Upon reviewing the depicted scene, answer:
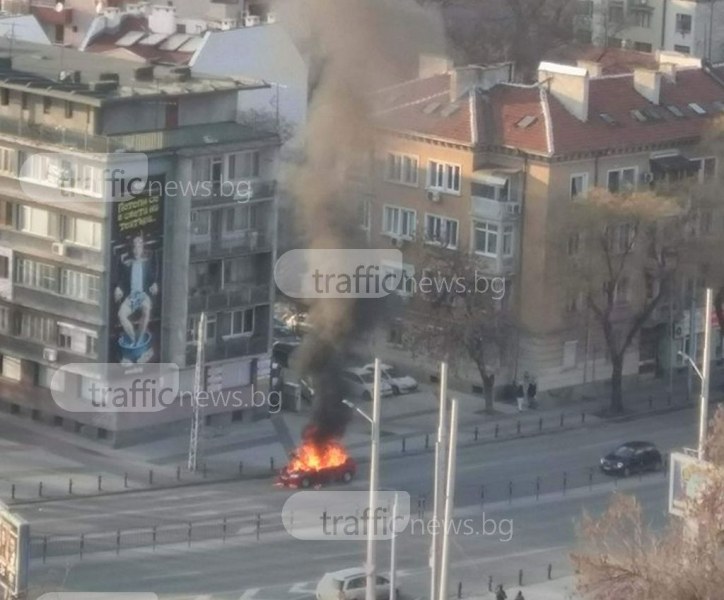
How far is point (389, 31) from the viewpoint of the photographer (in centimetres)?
4819

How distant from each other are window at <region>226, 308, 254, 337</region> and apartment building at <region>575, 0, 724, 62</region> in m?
25.7

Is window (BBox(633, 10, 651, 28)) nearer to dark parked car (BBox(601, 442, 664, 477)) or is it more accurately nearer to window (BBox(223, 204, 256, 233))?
window (BBox(223, 204, 256, 233))

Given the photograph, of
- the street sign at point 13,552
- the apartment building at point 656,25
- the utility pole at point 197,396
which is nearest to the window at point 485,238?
the utility pole at point 197,396

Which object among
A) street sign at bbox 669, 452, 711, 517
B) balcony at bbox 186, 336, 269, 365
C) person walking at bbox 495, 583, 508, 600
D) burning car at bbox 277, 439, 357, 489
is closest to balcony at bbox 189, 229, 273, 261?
balcony at bbox 186, 336, 269, 365

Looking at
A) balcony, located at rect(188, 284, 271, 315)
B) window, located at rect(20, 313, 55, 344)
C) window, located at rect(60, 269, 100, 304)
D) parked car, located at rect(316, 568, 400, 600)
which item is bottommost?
parked car, located at rect(316, 568, 400, 600)

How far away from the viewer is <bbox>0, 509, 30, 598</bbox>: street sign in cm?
2567

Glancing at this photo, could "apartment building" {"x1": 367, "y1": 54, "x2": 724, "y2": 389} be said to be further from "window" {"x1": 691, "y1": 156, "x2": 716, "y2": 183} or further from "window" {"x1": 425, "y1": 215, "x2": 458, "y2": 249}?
"window" {"x1": 691, "y1": 156, "x2": 716, "y2": 183}

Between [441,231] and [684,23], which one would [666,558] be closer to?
[441,231]

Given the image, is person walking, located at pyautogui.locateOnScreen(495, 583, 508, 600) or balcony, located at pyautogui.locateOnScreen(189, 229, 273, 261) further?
balcony, located at pyautogui.locateOnScreen(189, 229, 273, 261)

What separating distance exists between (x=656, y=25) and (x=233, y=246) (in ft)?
91.8

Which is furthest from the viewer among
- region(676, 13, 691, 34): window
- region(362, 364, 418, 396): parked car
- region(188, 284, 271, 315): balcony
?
region(676, 13, 691, 34): window

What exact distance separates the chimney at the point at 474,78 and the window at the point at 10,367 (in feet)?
32.9

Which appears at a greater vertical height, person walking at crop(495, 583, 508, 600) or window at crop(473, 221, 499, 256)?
window at crop(473, 221, 499, 256)

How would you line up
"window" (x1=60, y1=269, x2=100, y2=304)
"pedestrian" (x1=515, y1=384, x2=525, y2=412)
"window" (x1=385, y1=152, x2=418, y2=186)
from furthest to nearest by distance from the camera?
1. "window" (x1=385, y1=152, x2=418, y2=186)
2. "pedestrian" (x1=515, y1=384, x2=525, y2=412)
3. "window" (x1=60, y1=269, x2=100, y2=304)
